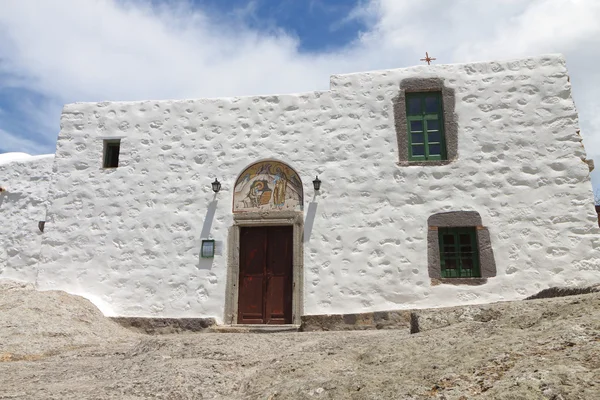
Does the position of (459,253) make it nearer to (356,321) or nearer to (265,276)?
(356,321)

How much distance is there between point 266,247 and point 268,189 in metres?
1.00

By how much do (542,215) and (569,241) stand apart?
55cm

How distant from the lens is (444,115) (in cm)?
870

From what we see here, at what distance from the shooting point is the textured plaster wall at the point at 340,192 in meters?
8.00

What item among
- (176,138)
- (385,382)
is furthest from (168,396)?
(176,138)

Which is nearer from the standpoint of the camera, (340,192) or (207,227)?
(340,192)

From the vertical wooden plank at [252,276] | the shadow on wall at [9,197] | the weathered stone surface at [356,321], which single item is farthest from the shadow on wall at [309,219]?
the shadow on wall at [9,197]

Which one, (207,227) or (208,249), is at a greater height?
(207,227)

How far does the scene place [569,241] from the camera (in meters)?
7.85

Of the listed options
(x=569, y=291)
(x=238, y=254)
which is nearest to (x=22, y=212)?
(x=238, y=254)

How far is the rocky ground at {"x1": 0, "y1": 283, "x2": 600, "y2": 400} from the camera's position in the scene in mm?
2289

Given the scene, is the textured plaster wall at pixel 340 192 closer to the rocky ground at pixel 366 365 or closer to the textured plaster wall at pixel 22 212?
the textured plaster wall at pixel 22 212

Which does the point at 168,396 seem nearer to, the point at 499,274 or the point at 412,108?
the point at 499,274

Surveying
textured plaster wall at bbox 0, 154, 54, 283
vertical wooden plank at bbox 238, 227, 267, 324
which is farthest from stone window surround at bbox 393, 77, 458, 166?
textured plaster wall at bbox 0, 154, 54, 283
